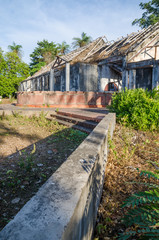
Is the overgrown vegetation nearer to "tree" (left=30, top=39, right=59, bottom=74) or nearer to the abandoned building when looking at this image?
the abandoned building

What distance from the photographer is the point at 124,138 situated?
4.39 metres

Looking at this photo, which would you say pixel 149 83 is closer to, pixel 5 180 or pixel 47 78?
pixel 47 78

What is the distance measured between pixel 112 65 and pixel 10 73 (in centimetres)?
2253

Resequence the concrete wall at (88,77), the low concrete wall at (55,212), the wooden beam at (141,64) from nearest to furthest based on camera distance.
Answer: the low concrete wall at (55,212) → the wooden beam at (141,64) → the concrete wall at (88,77)

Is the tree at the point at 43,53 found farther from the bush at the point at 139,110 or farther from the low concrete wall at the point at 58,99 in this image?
the bush at the point at 139,110

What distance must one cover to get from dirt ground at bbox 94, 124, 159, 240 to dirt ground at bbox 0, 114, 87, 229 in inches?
43.3

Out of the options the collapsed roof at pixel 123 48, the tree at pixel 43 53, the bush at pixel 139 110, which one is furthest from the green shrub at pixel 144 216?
the tree at pixel 43 53

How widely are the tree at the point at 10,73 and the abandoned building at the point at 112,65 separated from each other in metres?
14.0

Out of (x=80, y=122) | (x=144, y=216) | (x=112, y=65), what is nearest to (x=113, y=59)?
(x=112, y=65)

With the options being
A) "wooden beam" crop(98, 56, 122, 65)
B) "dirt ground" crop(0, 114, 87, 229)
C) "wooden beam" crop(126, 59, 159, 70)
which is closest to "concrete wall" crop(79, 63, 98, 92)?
"wooden beam" crop(98, 56, 122, 65)

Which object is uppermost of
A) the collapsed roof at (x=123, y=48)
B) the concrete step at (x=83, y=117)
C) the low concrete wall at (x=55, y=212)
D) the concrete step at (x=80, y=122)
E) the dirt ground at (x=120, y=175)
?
the collapsed roof at (x=123, y=48)

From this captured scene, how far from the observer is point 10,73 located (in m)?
31.8

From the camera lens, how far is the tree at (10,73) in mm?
29920

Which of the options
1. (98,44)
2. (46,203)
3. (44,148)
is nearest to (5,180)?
(44,148)
